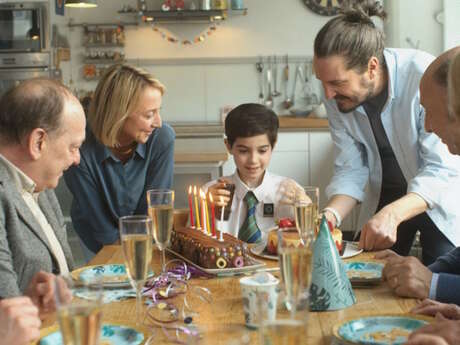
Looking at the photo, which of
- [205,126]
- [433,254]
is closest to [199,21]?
[205,126]

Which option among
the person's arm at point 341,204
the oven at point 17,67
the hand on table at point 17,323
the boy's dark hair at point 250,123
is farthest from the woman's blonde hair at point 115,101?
the oven at point 17,67

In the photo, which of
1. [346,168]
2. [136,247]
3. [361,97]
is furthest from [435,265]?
[136,247]

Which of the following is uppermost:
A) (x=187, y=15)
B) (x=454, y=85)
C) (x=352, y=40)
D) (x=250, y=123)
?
(x=187, y=15)

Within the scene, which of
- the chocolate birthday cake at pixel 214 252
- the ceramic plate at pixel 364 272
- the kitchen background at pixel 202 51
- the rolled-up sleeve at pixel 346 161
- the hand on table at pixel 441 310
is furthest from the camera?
the kitchen background at pixel 202 51

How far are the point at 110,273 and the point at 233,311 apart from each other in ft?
1.72

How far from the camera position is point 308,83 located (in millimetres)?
6547

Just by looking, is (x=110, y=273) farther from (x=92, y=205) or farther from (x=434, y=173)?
(x=434, y=173)

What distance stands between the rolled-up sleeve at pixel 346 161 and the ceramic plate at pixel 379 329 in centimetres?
147

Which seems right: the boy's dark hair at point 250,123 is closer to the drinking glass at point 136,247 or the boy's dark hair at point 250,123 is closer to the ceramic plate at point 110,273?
the ceramic plate at point 110,273

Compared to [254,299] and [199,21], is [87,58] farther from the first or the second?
[254,299]

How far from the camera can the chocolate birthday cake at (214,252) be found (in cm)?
200

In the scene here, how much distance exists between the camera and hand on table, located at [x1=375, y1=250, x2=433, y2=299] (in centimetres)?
175

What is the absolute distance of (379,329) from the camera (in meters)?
1.45

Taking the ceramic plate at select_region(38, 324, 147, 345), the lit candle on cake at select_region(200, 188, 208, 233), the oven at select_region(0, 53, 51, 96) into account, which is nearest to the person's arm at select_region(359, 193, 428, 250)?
the lit candle on cake at select_region(200, 188, 208, 233)
